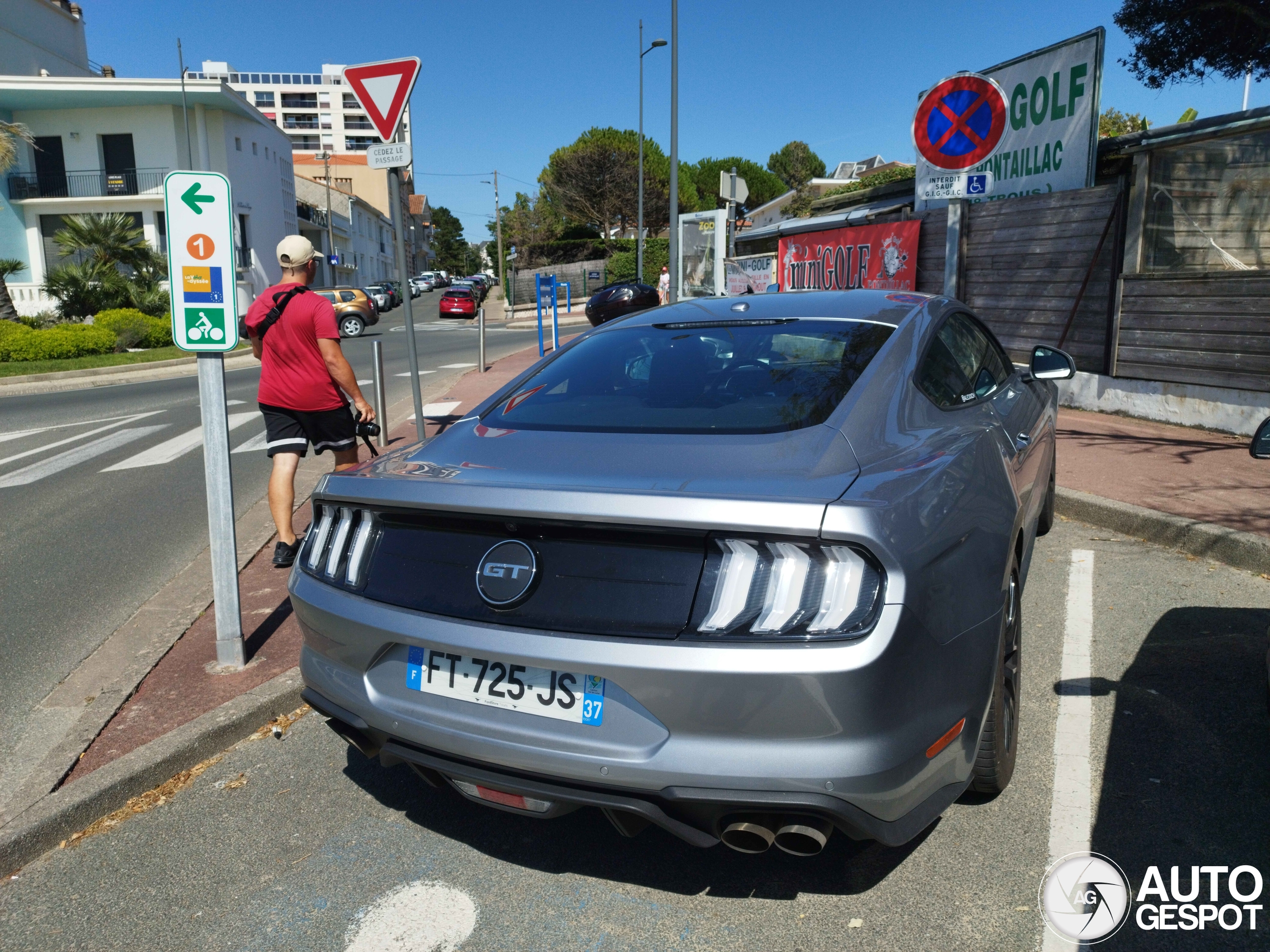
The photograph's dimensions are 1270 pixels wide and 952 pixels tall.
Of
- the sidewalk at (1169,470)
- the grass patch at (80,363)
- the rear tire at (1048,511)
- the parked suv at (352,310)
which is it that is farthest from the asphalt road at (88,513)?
the parked suv at (352,310)

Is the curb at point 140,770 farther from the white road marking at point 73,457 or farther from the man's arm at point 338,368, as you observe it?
the white road marking at point 73,457

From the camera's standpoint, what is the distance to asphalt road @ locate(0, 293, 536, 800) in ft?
14.9

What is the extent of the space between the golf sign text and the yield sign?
125 inches

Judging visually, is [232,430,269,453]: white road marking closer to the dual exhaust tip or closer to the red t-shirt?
the red t-shirt

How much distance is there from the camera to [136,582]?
219 inches

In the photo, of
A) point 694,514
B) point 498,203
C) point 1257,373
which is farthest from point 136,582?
point 498,203

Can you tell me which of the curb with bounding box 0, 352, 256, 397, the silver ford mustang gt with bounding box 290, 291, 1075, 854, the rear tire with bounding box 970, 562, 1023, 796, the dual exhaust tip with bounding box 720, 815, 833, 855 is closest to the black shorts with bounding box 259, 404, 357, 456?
the silver ford mustang gt with bounding box 290, 291, 1075, 854

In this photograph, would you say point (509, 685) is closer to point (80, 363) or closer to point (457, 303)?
point (80, 363)

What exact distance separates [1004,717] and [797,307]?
161cm

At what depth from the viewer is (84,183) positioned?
39.6 m

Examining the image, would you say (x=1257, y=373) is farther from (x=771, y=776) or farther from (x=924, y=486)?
(x=771, y=776)

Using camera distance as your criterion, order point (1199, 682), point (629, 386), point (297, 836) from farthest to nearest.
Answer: point (1199, 682) < point (629, 386) < point (297, 836)

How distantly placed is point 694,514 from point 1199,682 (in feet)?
8.89

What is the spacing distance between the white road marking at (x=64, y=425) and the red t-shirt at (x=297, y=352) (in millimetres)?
7337
